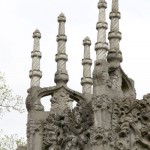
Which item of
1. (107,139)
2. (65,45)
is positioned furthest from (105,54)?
(65,45)

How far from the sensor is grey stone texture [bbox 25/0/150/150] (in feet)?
83.6

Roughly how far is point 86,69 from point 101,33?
6334 millimetres

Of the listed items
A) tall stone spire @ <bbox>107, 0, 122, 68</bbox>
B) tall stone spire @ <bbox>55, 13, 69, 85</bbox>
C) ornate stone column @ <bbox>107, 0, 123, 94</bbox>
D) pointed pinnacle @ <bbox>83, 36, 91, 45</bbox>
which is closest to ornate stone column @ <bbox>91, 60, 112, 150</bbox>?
ornate stone column @ <bbox>107, 0, 123, 94</bbox>

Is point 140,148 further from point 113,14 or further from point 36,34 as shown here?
point 36,34

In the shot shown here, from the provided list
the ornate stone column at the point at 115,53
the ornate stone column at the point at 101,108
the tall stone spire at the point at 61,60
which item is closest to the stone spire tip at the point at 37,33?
the tall stone spire at the point at 61,60

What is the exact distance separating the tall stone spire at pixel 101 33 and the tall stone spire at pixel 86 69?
543 centimetres

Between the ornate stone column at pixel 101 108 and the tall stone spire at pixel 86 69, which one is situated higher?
the tall stone spire at pixel 86 69

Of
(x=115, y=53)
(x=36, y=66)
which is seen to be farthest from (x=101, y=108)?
(x=36, y=66)

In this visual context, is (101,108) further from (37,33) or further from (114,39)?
(37,33)

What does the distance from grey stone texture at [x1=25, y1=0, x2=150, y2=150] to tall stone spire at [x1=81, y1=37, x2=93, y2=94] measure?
1.54 metres

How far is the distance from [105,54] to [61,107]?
18.0 feet

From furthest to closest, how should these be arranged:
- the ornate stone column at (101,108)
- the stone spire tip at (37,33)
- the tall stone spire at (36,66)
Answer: the stone spire tip at (37,33), the tall stone spire at (36,66), the ornate stone column at (101,108)

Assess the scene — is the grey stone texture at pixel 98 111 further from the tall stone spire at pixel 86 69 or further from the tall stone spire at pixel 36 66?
the tall stone spire at pixel 86 69

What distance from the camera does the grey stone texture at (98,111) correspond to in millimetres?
25469
